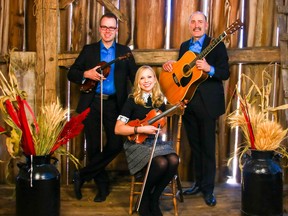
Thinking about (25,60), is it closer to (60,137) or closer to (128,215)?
(60,137)

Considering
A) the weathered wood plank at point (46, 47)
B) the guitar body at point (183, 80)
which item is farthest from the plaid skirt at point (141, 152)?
the weathered wood plank at point (46, 47)

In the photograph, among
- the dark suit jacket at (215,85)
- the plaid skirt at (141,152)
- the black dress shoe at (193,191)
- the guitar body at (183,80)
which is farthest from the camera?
the black dress shoe at (193,191)

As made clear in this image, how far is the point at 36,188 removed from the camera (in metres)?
2.82

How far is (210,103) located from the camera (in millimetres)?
3572

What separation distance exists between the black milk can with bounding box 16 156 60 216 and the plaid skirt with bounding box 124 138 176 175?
68 cm

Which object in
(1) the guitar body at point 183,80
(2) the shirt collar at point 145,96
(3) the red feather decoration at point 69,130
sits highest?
(1) the guitar body at point 183,80

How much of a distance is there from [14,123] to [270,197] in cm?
199

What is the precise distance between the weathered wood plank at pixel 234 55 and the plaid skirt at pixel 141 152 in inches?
43.9

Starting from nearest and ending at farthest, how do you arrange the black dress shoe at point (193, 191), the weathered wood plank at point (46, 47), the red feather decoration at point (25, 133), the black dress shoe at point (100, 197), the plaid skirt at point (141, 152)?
the red feather decoration at point (25, 133) < the plaid skirt at point (141, 152) < the black dress shoe at point (100, 197) < the black dress shoe at point (193, 191) < the weathered wood plank at point (46, 47)

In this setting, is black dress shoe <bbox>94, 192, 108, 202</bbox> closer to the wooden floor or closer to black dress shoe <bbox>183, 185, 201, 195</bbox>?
the wooden floor

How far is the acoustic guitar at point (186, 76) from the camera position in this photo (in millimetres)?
3324

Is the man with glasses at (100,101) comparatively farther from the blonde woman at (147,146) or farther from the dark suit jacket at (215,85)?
the dark suit jacket at (215,85)

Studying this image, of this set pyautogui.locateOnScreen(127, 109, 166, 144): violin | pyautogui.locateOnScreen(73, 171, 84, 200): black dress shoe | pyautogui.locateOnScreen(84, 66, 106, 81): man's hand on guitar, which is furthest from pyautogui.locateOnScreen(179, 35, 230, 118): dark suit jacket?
pyautogui.locateOnScreen(73, 171, 84, 200): black dress shoe

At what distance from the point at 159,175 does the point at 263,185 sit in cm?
80
